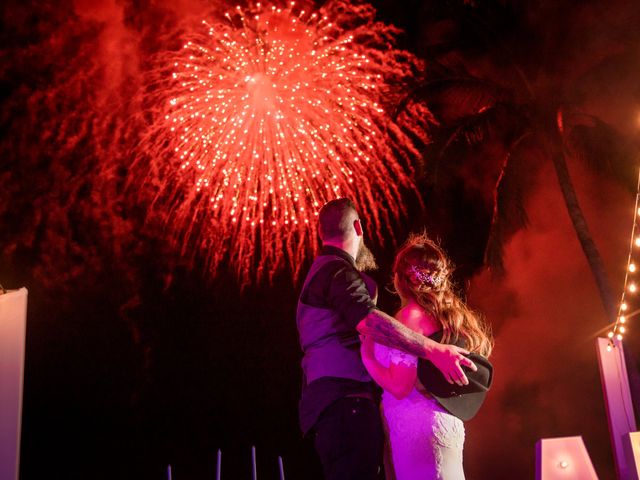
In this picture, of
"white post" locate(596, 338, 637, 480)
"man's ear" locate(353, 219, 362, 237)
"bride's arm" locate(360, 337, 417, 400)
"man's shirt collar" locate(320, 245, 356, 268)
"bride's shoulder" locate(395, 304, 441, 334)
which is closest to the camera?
"bride's arm" locate(360, 337, 417, 400)

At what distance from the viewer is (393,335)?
143 inches

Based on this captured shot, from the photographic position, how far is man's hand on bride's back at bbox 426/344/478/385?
3555 mm

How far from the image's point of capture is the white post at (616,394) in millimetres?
8094

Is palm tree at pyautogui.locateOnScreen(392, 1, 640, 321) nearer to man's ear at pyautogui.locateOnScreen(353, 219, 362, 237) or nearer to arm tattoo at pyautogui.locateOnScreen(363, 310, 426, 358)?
man's ear at pyautogui.locateOnScreen(353, 219, 362, 237)

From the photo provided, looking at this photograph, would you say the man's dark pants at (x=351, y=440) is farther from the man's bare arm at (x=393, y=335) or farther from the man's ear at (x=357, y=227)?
the man's ear at (x=357, y=227)

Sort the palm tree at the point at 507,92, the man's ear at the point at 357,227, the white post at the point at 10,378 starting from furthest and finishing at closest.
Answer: the palm tree at the point at 507,92, the white post at the point at 10,378, the man's ear at the point at 357,227

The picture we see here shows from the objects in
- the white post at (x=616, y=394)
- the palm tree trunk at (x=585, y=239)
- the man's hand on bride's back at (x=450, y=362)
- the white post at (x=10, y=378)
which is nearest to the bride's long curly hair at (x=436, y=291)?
the man's hand on bride's back at (x=450, y=362)

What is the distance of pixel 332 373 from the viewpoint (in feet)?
12.8

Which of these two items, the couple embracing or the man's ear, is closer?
the couple embracing

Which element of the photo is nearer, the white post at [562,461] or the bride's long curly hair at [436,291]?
the bride's long curly hair at [436,291]

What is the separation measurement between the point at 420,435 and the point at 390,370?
1.26 ft

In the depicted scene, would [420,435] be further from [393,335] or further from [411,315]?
[411,315]

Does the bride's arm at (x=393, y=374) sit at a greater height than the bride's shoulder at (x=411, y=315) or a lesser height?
lesser

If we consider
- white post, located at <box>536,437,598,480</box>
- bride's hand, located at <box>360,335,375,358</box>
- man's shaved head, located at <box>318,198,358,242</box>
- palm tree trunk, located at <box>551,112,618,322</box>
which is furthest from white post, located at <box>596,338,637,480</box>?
bride's hand, located at <box>360,335,375,358</box>
